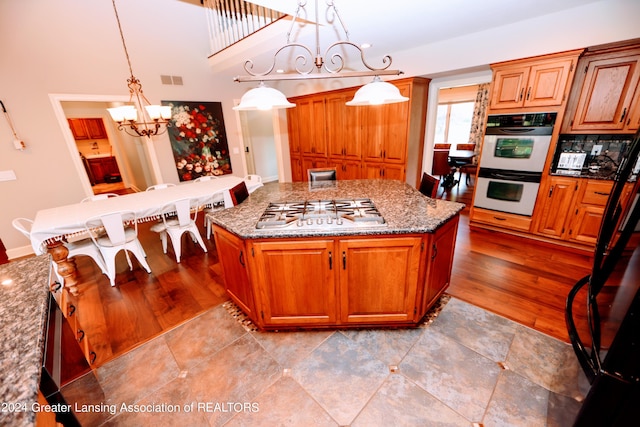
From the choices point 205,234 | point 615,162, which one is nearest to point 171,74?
point 205,234

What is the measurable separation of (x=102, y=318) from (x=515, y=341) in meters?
3.36

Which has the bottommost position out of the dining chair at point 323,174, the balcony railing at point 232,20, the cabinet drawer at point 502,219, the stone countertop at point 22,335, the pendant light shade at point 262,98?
the cabinet drawer at point 502,219

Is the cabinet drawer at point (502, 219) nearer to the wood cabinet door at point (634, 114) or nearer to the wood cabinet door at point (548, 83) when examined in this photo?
the wood cabinet door at point (634, 114)

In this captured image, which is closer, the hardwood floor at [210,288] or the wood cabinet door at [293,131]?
the hardwood floor at [210,288]

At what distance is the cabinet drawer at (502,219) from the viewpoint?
3.20 meters

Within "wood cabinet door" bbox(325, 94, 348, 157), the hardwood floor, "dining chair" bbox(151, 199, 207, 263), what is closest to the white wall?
"wood cabinet door" bbox(325, 94, 348, 157)

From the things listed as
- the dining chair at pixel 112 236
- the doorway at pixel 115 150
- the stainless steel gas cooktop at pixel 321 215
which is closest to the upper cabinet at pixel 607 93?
the stainless steel gas cooktop at pixel 321 215

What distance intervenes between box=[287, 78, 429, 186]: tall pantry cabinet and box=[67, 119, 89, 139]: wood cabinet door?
6.60 meters

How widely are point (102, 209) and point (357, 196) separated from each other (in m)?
2.76

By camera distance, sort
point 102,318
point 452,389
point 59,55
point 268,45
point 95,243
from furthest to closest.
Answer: point 59,55
point 268,45
point 95,243
point 102,318
point 452,389

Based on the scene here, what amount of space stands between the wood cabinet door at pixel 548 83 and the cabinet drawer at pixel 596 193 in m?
0.93

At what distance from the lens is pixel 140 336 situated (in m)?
2.03

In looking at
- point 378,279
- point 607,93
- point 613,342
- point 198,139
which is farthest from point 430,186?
point 198,139

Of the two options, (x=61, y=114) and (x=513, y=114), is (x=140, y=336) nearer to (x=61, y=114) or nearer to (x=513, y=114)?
(x=61, y=114)
